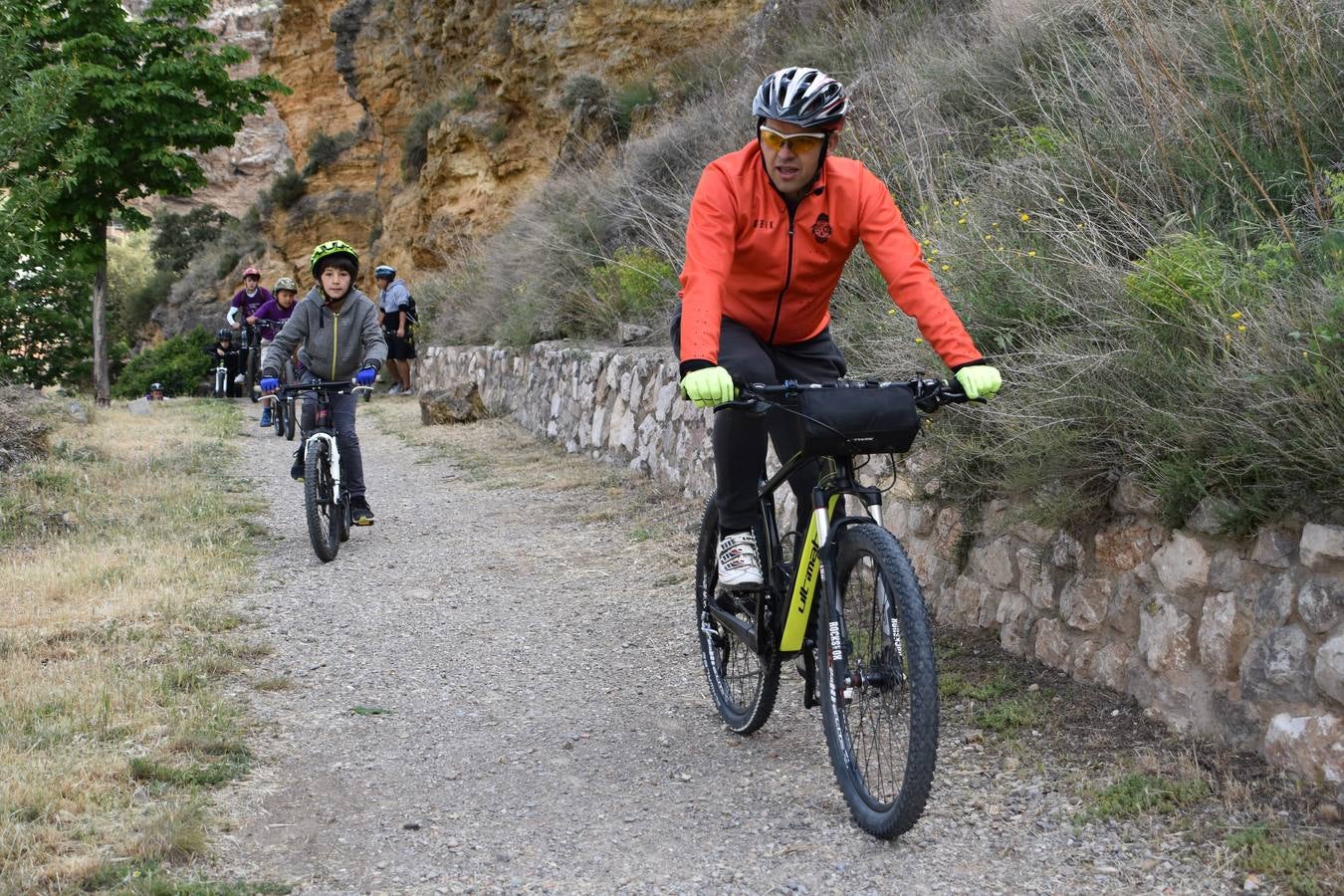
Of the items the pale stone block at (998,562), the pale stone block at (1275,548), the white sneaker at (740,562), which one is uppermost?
the pale stone block at (1275,548)

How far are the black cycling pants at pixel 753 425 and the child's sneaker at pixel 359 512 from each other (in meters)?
4.48

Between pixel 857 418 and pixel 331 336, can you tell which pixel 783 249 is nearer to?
pixel 857 418

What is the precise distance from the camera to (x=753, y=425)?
4090 millimetres

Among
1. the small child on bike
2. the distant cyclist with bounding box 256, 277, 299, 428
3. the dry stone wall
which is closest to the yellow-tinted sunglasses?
the dry stone wall

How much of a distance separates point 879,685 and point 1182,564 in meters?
1.17

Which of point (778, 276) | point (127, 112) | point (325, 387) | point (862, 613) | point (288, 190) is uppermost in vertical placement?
point (288, 190)

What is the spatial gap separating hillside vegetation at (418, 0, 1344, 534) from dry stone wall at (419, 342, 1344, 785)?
13cm

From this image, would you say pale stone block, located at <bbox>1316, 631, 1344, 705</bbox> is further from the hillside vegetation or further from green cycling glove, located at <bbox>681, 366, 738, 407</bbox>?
green cycling glove, located at <bbox>681, 366, 738, 407</bbox>

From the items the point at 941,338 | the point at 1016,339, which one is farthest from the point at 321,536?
the point at 941,338

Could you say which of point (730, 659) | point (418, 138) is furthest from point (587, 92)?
point (730, 659)

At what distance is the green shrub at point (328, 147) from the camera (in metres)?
32.0

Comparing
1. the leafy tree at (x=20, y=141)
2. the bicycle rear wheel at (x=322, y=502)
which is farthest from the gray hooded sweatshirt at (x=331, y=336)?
the leafy tree at (x=20, y=141)

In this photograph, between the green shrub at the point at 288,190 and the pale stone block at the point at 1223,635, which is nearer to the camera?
the pale stone block at the point at 1223,635

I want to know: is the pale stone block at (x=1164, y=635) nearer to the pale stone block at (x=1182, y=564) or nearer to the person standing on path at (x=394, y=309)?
the pale stone block at (x=1182, y=564)
